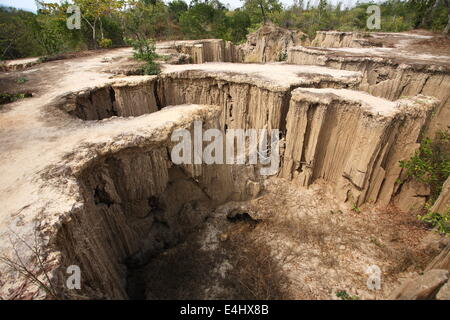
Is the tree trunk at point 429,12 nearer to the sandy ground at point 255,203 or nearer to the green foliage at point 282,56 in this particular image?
the green foliage at point 282,56

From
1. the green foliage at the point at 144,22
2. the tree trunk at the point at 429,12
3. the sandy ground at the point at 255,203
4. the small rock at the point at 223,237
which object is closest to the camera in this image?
the sandy ground at the point at 255,203

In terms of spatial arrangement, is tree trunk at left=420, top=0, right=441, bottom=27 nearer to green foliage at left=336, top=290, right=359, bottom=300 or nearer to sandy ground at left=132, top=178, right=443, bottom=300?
sandy ground at left=132, top=178, right=443, bottom=300

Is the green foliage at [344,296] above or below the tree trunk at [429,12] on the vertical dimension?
below

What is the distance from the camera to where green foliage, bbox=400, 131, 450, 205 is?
777 cm

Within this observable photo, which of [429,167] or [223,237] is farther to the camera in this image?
[223,237]

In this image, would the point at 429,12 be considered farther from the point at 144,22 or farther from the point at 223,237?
the point at 223,237

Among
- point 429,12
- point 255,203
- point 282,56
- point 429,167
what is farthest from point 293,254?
point 429,12

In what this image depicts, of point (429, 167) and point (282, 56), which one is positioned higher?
point (282, 56)

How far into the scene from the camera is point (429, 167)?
298 inches

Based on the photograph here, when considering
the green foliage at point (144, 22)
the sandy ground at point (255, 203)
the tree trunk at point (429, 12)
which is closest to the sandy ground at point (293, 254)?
the sandy ground at point (255, 203)

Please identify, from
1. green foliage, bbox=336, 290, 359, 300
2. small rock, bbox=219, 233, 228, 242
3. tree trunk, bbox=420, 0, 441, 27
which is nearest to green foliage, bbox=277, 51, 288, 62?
tree trunk, bbox=420, 0, 441, 27

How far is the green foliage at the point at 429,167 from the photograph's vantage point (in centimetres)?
777

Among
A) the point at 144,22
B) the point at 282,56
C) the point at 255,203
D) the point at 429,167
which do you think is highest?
the point at 144,22
